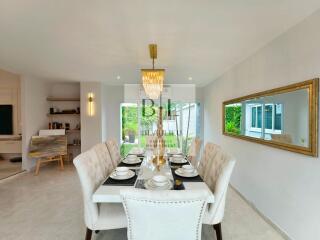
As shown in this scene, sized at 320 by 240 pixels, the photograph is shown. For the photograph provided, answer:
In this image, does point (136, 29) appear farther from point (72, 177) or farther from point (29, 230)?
point (72, 177)

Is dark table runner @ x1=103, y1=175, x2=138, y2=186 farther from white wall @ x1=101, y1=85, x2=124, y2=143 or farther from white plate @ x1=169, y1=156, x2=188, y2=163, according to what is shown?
white wall @ x1=101, y1=85, x2=124, y2=143

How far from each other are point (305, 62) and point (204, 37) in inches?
46.7

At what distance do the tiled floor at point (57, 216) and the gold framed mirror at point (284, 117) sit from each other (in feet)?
3.51

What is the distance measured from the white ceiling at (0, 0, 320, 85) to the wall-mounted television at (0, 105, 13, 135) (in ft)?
9.58

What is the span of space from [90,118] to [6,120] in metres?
2.81

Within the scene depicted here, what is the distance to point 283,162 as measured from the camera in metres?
2.43

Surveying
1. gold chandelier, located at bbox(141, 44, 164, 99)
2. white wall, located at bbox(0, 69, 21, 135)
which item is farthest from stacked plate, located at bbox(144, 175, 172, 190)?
white wall, located at bbox(0, 69, 21, 135)

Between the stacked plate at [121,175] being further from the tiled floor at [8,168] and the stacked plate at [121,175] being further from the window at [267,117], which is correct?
the tiled floor at [8,168]

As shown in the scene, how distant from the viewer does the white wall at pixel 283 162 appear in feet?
6.55

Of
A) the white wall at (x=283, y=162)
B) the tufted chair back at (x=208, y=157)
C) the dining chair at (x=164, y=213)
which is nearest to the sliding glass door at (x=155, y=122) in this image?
the white wall at (x=283, y=162)

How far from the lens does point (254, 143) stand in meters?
3.14

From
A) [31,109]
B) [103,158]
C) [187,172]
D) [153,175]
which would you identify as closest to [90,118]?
[31,109]

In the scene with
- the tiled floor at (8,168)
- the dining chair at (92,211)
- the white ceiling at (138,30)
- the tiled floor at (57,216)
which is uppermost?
the white ceiling at (138,30)

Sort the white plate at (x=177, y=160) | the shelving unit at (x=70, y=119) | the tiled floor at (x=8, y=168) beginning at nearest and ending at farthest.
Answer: the white plate at (x=177, y=160) → the tiled floor at (x=8, y=168) → the shelving unit at (x=70, y=119)
